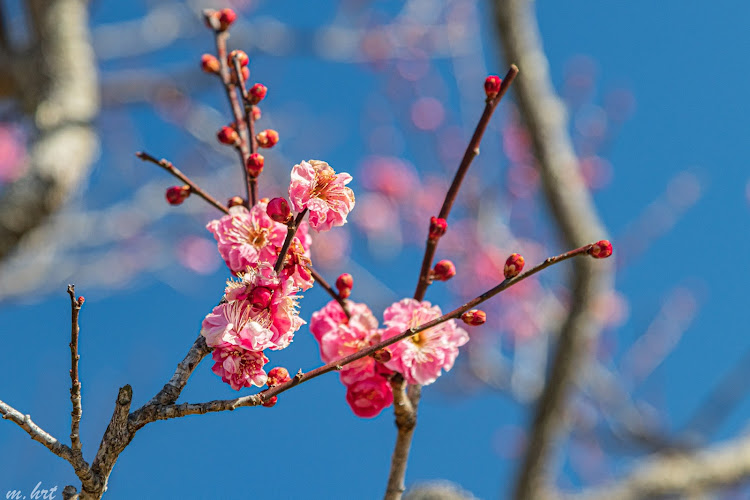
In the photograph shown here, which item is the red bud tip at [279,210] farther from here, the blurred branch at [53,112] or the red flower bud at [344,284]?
the blurred branch at [53,112]

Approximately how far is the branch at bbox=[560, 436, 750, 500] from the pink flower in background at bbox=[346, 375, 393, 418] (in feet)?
8.48

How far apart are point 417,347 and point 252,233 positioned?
0.38 m

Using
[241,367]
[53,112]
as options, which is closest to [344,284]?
[241,367]

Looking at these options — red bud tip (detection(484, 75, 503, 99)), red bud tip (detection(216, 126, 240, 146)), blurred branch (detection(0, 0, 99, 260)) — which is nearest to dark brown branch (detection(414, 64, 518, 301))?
red bud tip (detection(484, 75, 503, 99))

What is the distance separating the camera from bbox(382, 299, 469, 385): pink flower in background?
1184mm

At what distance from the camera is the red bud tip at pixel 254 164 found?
3.69ft

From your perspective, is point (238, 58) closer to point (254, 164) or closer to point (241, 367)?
point (254, 164)

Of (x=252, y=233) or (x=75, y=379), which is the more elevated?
(x=252, y=233)

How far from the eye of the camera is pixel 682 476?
352 cm

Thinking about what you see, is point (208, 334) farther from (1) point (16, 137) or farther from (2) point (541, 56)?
(1) point (16, 137)

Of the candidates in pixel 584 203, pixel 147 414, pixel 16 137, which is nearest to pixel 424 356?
pixel 147 414

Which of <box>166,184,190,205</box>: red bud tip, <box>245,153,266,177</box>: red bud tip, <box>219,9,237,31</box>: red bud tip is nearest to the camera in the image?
<box>245,153,266,177</box>: red bud tip

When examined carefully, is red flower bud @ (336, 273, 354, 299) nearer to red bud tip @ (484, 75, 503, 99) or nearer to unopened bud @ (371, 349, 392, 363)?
unopened bud @ (371, 349, 392, 363)

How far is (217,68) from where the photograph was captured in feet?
4.50
